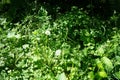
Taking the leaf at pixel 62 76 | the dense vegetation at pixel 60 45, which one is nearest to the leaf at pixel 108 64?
the dense vegetation at pixel 60 45

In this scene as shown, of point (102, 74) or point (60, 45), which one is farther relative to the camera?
point (60, 45)

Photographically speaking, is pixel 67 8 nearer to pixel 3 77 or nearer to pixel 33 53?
pixel 33 53

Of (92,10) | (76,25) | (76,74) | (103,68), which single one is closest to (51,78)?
(76,74)

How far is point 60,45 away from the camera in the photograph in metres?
3.82

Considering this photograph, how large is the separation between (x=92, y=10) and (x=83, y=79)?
235 cm

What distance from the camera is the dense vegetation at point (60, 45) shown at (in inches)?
130

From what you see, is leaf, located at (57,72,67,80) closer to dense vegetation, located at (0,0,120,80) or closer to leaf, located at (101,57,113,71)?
dense vegetation, located at (0,0,120,80)

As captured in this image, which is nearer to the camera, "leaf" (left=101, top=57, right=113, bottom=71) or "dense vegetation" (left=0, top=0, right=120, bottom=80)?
"leaf" (left=101, top=57, right=113, bottom=71)

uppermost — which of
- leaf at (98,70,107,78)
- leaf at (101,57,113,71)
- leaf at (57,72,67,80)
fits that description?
leaf at (101,57,113,71)

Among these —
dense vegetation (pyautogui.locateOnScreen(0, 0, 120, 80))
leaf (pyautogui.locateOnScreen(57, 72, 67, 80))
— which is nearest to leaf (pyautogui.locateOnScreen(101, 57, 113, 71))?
dense vegetation (pyautogui.locateOnScreen(0, 0, 120, 80))

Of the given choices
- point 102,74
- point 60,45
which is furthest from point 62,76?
point 60,45

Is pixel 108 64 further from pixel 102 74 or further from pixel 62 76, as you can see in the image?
pixel 62 76

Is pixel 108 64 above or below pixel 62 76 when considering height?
above

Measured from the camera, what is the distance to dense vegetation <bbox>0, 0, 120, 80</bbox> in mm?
3297
